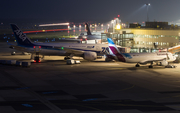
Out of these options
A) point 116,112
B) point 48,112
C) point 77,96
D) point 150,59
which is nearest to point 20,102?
point 48,112

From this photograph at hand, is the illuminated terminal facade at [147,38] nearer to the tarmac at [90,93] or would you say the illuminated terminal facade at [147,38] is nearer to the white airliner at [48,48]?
the white airliner at [48,48]

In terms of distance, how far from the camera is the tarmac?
2181 cm

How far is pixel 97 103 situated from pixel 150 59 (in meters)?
28.3

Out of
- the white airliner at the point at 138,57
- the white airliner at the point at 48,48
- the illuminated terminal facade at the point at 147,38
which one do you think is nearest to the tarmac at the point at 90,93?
the white airliner at the point at 138,57

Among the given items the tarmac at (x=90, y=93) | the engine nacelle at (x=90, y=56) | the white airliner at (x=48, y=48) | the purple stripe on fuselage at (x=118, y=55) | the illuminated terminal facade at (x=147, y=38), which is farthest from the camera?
the illuminated terminal facade at (x=147, y=38)

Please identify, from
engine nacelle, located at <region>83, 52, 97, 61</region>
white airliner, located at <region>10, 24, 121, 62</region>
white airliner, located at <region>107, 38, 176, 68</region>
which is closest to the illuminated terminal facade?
engine nacelle, located at <region>83, 52, 97, 61</region>

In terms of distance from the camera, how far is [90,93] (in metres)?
27.5

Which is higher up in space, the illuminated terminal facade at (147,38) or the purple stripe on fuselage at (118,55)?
the illuminated terminal facade at (147,38)

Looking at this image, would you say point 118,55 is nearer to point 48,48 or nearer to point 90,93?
point 48,48

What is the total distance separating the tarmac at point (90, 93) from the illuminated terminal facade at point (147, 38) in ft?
121

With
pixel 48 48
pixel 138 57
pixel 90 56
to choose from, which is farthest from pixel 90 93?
pixel 48 48

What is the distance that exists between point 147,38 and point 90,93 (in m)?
56.6

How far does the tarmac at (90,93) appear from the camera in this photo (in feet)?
71.6

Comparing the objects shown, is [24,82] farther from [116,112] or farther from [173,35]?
[173,35]
